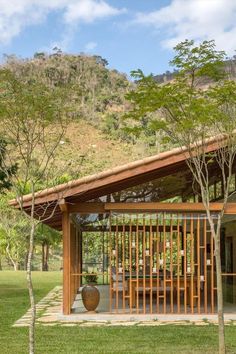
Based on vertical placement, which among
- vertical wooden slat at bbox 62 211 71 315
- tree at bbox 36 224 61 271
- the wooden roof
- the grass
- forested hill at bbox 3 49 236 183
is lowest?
the grass

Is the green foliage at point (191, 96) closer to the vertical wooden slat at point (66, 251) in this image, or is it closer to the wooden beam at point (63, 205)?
the wooden beam at point (63, 205)

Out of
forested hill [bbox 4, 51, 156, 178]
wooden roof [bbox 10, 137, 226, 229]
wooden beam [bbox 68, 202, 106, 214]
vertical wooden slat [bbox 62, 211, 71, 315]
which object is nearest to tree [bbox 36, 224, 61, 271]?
forested hill [bbox 4, 51, 156, 178]

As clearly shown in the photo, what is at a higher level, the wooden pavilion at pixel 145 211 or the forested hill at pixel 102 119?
the forested hill at pixel 102 119

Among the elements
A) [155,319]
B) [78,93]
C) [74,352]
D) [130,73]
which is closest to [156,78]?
[130,73]

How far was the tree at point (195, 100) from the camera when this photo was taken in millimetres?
8875

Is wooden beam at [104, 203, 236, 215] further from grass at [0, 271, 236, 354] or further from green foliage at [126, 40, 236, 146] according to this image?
green foliage at [126, 40, 236, 146]


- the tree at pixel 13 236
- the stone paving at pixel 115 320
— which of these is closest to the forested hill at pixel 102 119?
the tree at pixel 13 236

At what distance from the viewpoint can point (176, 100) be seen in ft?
29.6

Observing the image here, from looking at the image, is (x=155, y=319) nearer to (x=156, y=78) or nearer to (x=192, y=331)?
(x=192, y=331)

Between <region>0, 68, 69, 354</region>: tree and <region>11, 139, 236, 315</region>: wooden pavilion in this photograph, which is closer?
<region>0, 68, 69, 354</region>: tree

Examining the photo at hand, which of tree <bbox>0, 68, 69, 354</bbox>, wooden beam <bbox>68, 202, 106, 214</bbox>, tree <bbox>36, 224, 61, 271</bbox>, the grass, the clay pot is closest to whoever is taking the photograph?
tree <bbox>0, 68, 69, 354</bbox>

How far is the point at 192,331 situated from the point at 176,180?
4.26 m

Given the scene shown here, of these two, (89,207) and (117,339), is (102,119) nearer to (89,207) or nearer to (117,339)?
(89,207)

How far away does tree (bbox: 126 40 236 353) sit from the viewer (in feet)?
29.1
